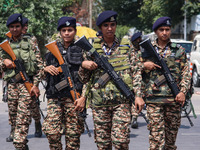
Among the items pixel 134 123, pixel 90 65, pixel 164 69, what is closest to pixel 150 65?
pixel 164 69

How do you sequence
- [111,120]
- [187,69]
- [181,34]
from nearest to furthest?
[111,120]
[187,69]
[181,34]

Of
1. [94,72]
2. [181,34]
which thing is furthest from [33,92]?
[181,34]

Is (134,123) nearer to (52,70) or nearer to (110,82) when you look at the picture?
(52,70)

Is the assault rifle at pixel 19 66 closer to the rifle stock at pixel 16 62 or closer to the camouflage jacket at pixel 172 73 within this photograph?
the rifle stock at pixel 16 62

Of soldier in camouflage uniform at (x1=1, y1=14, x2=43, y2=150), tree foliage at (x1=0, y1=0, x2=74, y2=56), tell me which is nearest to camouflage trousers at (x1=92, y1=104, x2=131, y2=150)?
soldier in camouflage uniform at (x1=1, y1=14, x2=43, y2=150)

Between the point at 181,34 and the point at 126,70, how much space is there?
39070 mm

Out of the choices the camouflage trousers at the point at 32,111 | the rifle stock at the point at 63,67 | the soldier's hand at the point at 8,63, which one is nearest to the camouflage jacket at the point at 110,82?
the rifle stock at the point at 63,67

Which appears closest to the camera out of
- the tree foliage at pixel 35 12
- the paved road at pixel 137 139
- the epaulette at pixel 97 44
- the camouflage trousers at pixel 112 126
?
the camouflage trousers at pixel 112 126

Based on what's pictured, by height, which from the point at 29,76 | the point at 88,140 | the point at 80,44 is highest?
the point at 80,44

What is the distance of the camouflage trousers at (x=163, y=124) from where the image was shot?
498 cm

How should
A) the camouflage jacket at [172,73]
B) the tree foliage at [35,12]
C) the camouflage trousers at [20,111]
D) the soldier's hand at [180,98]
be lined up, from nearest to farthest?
the soldier's hand at [180,98]
the camouflage jacket at [172,73]
the camouflage trousers at [20,111]
the tree foliage at [35,12]

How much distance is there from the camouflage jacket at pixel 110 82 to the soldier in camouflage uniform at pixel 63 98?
16.4 inches

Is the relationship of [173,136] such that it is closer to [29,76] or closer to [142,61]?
[142,61]

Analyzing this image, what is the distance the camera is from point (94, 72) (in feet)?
15.4
